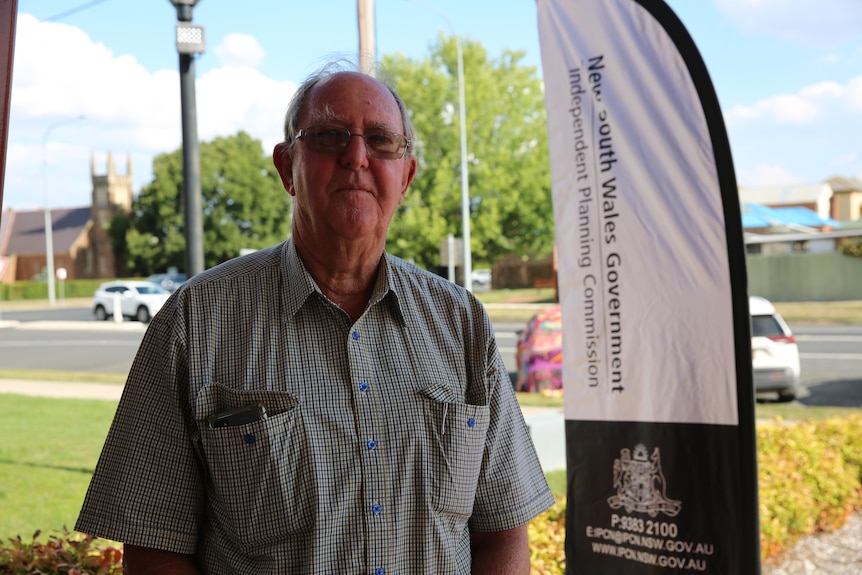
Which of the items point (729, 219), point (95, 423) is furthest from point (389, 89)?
point (95, 423)

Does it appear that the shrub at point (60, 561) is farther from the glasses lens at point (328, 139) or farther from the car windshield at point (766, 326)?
the car windshield at point (766, 326)

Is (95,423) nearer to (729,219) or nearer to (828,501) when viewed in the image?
(828,501)

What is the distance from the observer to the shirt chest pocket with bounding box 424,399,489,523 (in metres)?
1.76

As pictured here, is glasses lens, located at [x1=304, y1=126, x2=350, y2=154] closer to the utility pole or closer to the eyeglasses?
the eyeglasses

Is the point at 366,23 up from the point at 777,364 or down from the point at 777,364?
up

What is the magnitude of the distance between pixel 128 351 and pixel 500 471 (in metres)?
19.1

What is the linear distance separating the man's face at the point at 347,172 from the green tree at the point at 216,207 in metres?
56.6

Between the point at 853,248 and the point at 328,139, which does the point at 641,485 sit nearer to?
the point at 328,139

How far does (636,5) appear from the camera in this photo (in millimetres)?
3430

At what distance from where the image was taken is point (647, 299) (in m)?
3.46

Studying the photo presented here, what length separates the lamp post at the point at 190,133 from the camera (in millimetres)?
4906

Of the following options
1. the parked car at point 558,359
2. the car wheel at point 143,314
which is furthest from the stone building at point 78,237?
the parked car at point 558,359

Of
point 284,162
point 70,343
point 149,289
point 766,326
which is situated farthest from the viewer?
point 149,289

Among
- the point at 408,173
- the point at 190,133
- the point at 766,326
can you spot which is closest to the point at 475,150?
the point at 766,326
